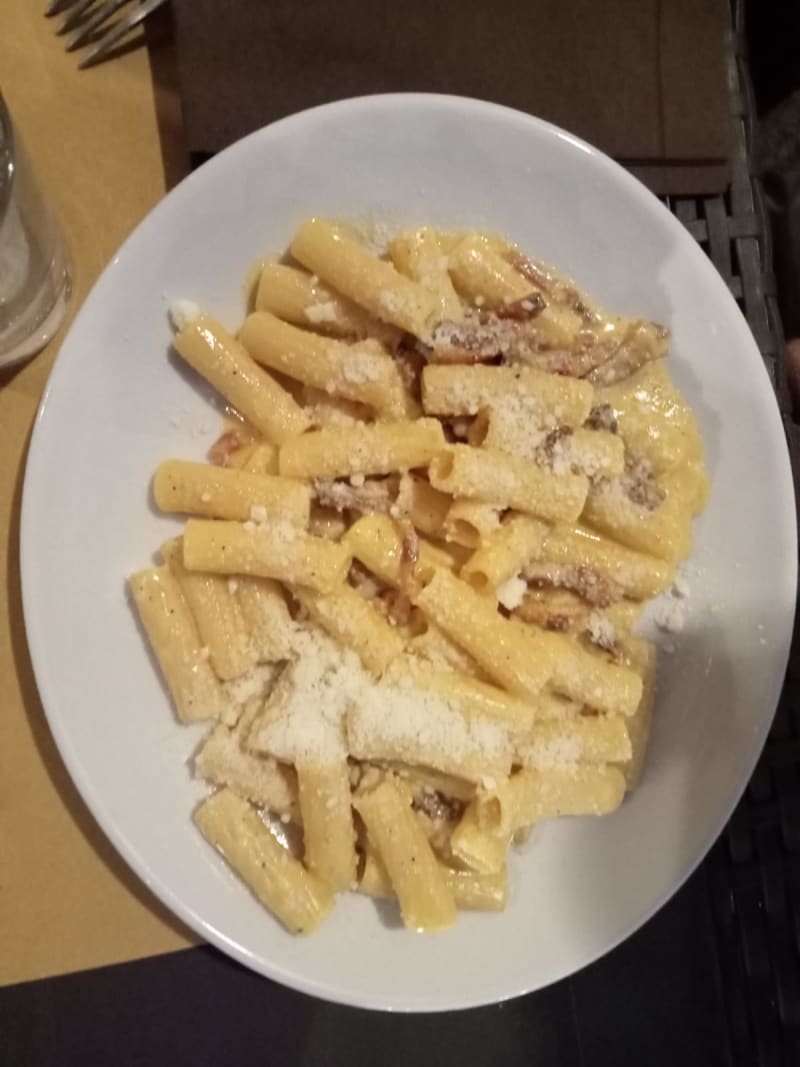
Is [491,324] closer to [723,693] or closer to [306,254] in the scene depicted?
[306,254]

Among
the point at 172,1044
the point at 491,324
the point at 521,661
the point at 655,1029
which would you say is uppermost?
the point at 491,324

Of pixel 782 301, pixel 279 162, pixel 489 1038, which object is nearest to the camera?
pixel 279 162

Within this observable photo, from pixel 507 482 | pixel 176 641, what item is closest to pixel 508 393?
pixel 507 482

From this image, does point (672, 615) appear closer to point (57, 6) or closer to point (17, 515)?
point (17, 515)

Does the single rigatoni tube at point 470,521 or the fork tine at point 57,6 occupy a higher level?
the fork tine at point 57,6

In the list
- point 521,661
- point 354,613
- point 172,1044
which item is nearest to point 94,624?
point 354,613

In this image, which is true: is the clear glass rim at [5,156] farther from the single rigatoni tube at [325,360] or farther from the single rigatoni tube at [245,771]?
the single rigatoni tube at [245,771]

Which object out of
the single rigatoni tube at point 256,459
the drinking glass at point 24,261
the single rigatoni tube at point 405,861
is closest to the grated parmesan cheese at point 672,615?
the single rigatoni tube at point 405,861
